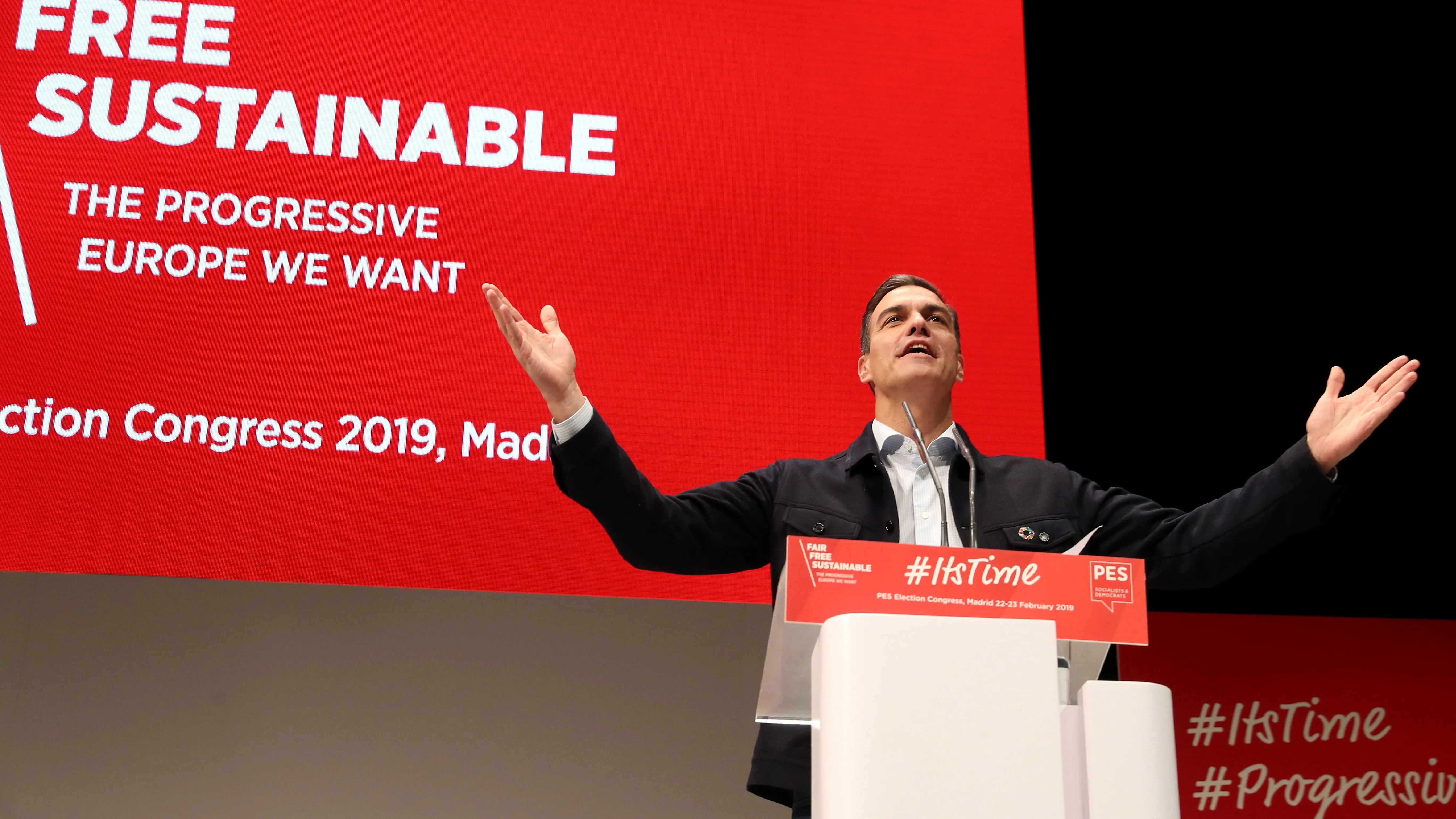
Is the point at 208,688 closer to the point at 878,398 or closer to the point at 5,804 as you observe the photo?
the point at 5,804

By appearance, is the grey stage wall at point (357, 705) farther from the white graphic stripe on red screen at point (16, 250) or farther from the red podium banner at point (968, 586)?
the red podium banner at point (968, 586)

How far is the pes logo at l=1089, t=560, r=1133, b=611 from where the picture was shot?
1370 mm

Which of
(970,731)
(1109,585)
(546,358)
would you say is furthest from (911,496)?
(970,731)

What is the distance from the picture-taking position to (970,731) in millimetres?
1243

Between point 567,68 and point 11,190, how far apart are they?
124 cm

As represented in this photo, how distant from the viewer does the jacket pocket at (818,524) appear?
2016mm

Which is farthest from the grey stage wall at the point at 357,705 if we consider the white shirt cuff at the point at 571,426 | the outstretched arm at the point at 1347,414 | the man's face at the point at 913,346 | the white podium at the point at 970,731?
the white podium at the point at 970,731

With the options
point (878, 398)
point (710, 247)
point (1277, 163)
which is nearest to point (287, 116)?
point (710, 247)

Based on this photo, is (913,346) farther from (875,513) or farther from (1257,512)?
(1257,512)

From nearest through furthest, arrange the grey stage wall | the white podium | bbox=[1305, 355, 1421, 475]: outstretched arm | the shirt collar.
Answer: the white podium, bbox=[1305, 355, 1421, 475]: outstretched arm, the shirt collar, the grey stage wall

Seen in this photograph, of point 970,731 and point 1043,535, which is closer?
point 970,731

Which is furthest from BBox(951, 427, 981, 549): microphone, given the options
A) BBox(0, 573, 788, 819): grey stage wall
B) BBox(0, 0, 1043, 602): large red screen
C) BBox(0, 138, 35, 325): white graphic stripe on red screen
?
BBox(0, 138, 35, 325): white graphic stripe on red screen

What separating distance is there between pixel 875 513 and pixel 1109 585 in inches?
Result: 27.3

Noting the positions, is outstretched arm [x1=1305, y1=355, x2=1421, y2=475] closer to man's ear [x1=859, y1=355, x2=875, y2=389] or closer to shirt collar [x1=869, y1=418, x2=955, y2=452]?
shirt collar [x1=869, y1=418, x2=955, y2=452]
